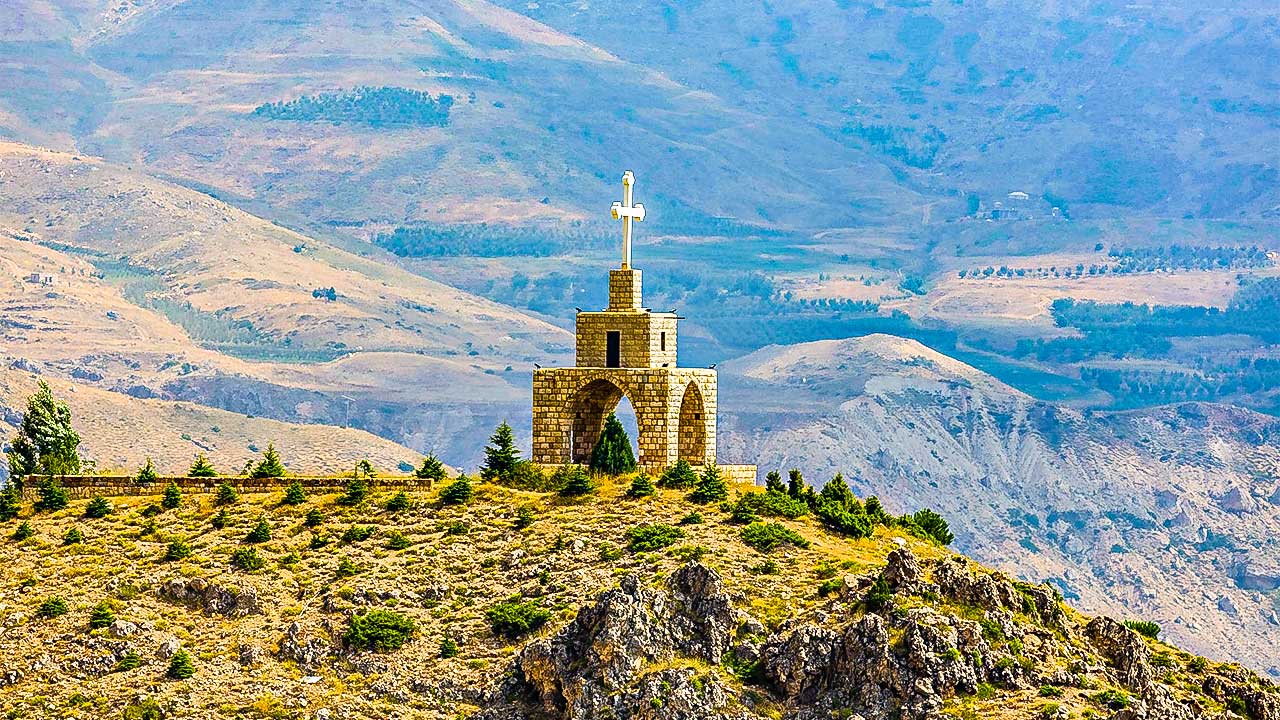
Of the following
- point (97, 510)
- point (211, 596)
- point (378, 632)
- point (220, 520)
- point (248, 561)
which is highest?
point (97, 510)

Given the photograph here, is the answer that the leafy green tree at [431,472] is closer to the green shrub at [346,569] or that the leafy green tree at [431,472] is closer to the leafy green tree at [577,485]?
the leafy green tree at [577,485]

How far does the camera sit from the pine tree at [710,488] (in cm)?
9606

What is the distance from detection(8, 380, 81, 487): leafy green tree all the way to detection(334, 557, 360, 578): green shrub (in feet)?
62.7

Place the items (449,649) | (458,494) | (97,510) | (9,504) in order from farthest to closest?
(9,504), (97,510), (458,494), (449,649)

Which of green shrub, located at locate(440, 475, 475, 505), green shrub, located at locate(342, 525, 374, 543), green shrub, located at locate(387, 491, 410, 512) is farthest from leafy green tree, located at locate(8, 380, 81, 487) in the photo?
green shrub, located at locate(440, 475, 475, 505)

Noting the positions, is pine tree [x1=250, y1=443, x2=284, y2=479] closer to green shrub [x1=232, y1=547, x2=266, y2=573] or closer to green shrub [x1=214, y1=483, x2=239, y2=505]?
green shrub [x1=214, y1=483, x2=239, y2=505]

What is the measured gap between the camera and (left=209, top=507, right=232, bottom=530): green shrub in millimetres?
96750

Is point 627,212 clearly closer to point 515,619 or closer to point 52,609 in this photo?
point 515,619

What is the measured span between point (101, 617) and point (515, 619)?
1385 cm

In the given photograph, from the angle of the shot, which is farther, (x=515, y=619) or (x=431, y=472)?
(x=431, y=472)

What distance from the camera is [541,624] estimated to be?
86.6 m

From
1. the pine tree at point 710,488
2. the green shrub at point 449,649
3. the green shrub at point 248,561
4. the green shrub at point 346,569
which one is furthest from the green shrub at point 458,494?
the green shrub at point 449,649

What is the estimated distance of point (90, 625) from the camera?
88500 mm

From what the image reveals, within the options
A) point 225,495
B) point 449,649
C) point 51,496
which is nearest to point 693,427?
point 225,495
